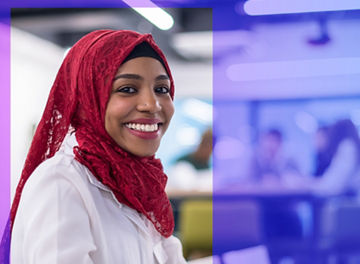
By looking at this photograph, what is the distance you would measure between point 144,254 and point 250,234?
868mm

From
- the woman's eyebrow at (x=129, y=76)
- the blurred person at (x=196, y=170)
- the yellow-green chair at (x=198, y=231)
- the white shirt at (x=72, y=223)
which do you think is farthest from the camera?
the blurred person at (x=196, y=170)

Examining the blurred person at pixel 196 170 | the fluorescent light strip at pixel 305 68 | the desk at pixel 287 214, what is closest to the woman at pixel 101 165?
the desk at pixel 287 214

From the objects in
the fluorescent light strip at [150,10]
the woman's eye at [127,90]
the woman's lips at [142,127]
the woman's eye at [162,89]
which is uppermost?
the fluorescent light strip at [150,10]

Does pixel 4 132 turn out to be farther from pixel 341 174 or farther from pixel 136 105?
pixel 341 174

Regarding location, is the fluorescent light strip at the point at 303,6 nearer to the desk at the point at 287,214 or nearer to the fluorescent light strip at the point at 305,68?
the fluorescent light strip at the point at 305,68

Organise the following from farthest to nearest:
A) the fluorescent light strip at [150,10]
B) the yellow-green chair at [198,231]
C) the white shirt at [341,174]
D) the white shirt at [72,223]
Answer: the yellow-green chair at [198,231] < the fluorescent light strip at [150,10] < the white shirt at [341,174] < the white shirt at [72,223]

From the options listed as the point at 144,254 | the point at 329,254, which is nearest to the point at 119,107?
the point at 144,254

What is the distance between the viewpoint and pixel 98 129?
108 centimetres

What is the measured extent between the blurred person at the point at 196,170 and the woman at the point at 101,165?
3.63 m

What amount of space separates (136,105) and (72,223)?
30 cm

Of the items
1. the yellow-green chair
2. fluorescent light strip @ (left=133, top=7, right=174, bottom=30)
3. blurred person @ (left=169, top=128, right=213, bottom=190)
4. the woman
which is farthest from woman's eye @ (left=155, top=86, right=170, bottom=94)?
blurred person @ (left=169, top=128, right=213, bottom=190)

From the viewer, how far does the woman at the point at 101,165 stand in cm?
89

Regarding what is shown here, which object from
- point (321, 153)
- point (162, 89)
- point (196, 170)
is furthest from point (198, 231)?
point (196, 170)

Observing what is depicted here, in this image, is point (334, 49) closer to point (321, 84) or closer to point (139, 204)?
point (321, 84)
